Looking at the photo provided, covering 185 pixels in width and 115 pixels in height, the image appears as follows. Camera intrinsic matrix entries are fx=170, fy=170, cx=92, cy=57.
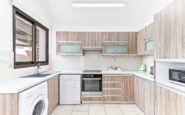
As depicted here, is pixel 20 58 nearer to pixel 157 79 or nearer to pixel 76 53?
pixel 76 53

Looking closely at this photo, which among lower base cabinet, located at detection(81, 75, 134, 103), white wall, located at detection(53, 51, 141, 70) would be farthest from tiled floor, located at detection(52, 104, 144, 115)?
white wall, located at detection(53, 51, 141, 70)

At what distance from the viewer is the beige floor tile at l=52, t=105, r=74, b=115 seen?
4180mm

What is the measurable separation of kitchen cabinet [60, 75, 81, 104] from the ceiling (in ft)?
5.66

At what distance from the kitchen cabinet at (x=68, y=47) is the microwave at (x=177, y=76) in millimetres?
3095

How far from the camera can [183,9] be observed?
2.21m

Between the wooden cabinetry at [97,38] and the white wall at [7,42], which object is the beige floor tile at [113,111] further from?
the white wall at [7,42]

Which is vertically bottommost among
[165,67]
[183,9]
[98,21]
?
[165,67]

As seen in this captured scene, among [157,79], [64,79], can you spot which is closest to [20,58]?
[64,79]

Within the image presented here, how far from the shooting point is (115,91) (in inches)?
195

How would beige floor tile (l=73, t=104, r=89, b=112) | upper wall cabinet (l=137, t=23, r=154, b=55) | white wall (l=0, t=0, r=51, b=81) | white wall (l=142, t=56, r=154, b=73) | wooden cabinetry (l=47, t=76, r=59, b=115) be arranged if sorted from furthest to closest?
white wall (l=142, t=56, r=154, b=73) < beige floor tile (l=73, t=104, r=89, b=112) < upper wall cabinet (l=137, t=23, r=154, b=55) < wooden cabinetry (l=47, t=76, r=59, b=115) < white wall (l=0, t=0, r=51, b=81)

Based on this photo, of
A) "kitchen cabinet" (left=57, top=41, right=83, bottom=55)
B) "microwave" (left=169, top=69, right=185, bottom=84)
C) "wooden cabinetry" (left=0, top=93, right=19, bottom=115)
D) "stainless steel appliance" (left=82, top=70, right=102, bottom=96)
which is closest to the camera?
"wooden cabinetry" (left=0, top=93, right=19, bottom=115)

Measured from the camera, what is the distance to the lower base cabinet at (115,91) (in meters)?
4.92

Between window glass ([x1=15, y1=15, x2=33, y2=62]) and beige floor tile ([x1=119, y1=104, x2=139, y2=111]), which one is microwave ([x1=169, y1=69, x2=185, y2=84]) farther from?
window glass ([x1=15, y1=15, x2=33, y2=62])

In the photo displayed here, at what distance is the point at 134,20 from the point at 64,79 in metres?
2.90
